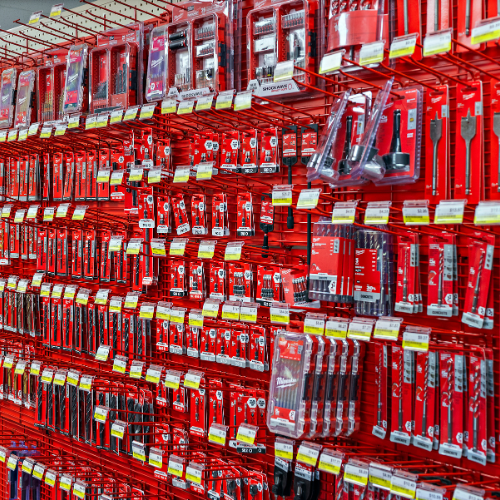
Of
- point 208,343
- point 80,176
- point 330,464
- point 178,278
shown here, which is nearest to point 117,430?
point 208,343

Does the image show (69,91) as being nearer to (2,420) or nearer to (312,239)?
(312,239)

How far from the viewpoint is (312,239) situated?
2.39m

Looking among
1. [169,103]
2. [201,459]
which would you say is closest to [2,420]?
[201,459]

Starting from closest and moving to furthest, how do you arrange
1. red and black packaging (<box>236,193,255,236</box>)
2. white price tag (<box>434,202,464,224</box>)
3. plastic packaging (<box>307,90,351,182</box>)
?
white price tag (<box>434,202,464,224</box>) < plastic packaging (<box>307,90,351,182</box>) < red and black packaging (<box>236,193,255,236</box>)

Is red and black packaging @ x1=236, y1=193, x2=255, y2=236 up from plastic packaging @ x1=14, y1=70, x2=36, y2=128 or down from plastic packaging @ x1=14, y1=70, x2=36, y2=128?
down

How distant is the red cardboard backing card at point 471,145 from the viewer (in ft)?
6.82

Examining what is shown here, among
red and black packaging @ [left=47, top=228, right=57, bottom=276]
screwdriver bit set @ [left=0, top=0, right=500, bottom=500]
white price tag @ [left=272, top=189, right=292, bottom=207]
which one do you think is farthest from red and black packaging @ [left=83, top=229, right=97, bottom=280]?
white price tag @ [left=272, top=189, right=292, bottom=207]

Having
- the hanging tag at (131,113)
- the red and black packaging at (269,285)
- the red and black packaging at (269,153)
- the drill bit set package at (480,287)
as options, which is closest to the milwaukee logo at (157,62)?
the hanging tag at (131,113)

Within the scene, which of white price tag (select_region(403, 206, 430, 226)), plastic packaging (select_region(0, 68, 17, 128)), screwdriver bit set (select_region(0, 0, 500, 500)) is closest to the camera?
white price tag (select_region(403, 206, 430, 226))

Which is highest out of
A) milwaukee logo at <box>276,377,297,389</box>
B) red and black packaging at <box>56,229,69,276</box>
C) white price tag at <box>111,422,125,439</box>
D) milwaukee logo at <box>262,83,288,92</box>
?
milwaukee logo at <box>262,83,288,92</box>

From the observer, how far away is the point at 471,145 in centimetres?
211

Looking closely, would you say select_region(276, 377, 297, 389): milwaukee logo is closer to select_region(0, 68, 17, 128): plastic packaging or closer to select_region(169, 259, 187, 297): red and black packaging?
select_region(169, 259, 187, 297): red and black packaging

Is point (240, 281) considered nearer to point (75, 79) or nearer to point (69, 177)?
point (69, 177)

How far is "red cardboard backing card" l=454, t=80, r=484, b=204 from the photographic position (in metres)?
2.08
